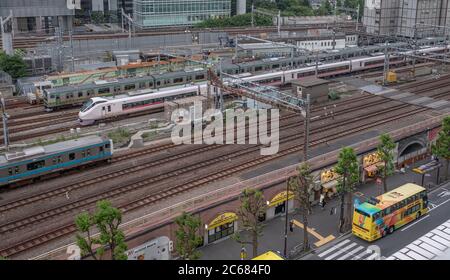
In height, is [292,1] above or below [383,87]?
above

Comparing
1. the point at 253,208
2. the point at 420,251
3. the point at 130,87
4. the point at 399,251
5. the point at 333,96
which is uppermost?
the point at 130,87

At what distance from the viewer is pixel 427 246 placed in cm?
2467

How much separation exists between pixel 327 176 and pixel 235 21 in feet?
260

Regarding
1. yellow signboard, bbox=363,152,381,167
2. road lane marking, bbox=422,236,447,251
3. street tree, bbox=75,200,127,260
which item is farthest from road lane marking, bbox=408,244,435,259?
street tree, bbox=75,200,127,260

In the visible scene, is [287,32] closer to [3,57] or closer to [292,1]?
[292,1]

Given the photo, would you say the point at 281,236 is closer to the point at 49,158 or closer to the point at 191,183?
the point at 191,183

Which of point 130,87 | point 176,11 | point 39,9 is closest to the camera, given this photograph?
point 130,87

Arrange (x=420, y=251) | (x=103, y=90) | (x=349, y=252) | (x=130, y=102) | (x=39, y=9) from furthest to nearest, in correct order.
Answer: (x=39, y=9) → (x=103, y=90) → (x=130, y=102) → (x=349, y=252) → (x=420, y=251)

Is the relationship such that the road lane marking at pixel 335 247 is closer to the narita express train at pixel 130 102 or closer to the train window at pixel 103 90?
the narita express train at pixel 130 102

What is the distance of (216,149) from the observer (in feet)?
120

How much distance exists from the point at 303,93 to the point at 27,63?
34.8m

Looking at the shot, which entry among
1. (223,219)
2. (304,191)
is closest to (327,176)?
(304,191)

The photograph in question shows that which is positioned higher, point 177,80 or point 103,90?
point 177,80

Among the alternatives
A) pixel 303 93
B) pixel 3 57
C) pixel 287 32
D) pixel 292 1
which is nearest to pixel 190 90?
pixel 303 93
